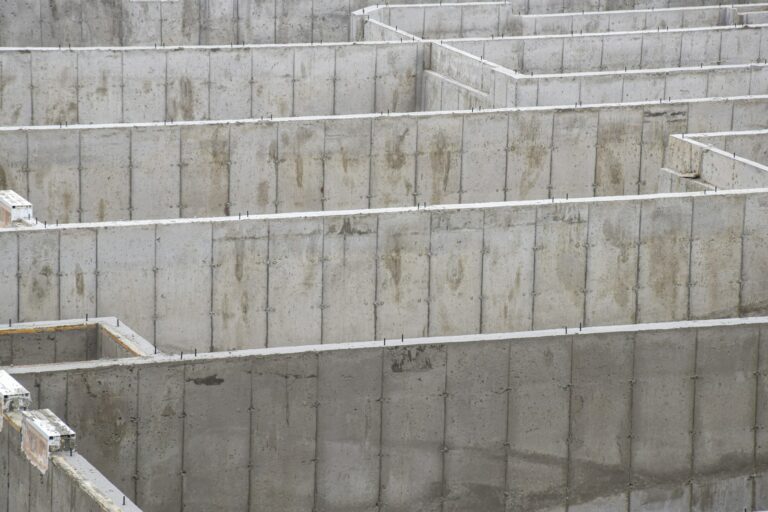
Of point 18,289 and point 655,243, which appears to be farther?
point 655,243

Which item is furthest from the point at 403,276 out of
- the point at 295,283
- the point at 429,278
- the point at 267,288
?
the point at 267,288

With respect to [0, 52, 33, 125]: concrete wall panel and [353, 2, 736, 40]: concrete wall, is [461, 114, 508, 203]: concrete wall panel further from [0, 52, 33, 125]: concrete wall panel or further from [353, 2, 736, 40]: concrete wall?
[353, 2, 736, 40]: concrete wall

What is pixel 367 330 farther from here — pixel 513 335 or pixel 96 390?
pixel 96 390

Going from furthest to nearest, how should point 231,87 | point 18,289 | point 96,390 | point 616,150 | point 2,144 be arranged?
point 231,87 < point 616,150 < point 2,144 < point 18,289 < point 96,390

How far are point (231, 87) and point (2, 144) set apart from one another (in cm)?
625

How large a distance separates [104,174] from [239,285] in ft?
12.8

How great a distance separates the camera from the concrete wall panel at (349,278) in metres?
21.4

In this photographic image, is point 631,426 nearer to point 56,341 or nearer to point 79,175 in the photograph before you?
point 56,341

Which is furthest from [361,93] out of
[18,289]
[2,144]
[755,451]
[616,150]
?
[755,451]

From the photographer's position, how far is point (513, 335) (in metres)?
18.0

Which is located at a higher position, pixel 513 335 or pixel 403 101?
pixel 403 101

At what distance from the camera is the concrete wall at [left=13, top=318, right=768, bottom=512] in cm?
1692

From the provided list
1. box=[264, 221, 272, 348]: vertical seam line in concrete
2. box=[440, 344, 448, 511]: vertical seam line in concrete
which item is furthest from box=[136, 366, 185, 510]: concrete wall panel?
box=[264, 221, 272, 348]: vertical seam line in concrete

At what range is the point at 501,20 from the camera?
35.0 m
